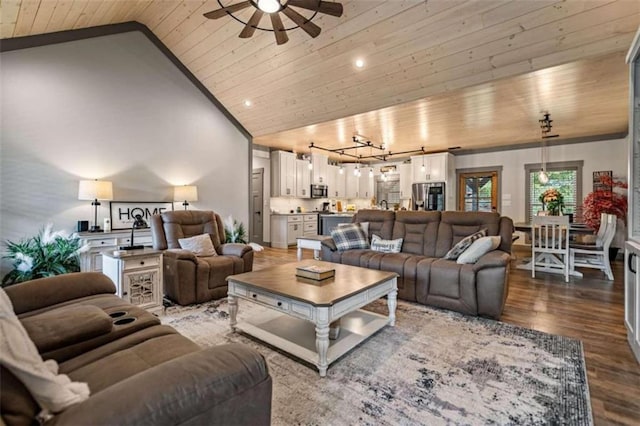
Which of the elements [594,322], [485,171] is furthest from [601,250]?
[485,171]

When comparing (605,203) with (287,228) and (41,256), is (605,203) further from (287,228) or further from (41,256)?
(41,256)

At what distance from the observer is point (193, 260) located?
132 inches

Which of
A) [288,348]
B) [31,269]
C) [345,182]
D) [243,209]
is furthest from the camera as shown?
[345,182]

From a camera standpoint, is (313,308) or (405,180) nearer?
(313,308)

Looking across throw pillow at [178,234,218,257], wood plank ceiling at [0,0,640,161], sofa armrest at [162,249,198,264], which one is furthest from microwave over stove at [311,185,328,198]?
sofa armrest at [162,249,198,264]

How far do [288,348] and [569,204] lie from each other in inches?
292

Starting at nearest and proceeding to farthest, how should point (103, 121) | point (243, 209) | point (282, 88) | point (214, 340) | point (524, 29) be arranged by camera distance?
point (214, 340) → point (524, 29) → point (103, 121) → point (282, 88) → point (243, 209)

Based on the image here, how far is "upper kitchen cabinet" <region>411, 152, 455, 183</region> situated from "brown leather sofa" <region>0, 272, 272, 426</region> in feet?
24.3

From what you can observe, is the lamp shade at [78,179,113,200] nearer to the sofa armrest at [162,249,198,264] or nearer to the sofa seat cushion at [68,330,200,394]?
the sofa armrest at [162,249,198,264]

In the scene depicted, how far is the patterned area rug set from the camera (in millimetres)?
1644

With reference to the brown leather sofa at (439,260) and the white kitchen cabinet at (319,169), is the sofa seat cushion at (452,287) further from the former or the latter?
Answer: the white kitchen cabinet at (319,169)

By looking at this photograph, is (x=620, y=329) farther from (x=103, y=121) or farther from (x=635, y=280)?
(x=103, y=121)

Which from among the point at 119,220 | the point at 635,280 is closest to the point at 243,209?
the point at 119,220

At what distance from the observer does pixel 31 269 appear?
3.46 m
